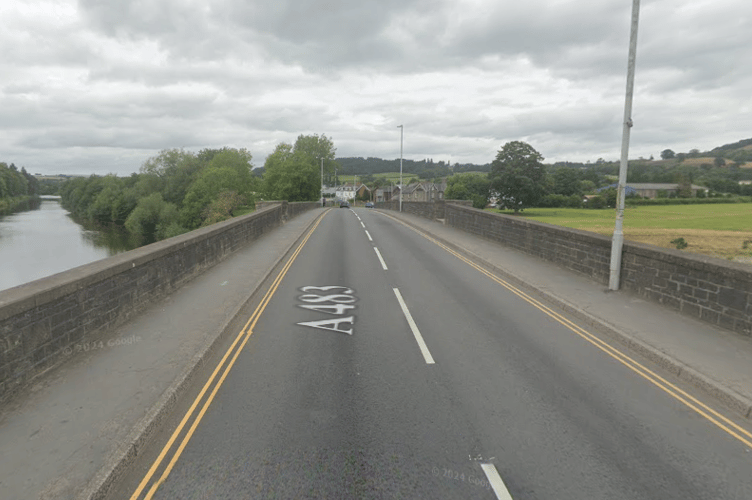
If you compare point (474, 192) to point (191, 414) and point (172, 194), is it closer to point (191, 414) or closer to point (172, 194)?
point (172, 194)

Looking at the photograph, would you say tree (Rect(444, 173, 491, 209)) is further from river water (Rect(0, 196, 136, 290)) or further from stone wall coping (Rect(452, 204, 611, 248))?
stone wall coping (Rect(452, 204, 611, 248))

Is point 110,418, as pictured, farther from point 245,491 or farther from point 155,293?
point 155,293

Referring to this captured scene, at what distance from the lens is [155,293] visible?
884 centimetres

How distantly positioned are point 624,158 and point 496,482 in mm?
8434

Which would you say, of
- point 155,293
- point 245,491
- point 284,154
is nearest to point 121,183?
point 284,154

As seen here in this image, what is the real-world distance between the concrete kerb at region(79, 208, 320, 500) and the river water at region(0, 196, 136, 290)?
32.4 metres

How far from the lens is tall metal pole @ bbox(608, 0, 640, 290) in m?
9.35

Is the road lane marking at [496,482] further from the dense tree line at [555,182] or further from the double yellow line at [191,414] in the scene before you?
the dense tree line at [555,182]

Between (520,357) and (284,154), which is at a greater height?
(284,154)

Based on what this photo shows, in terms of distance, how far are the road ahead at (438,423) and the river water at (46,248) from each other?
33.7 m

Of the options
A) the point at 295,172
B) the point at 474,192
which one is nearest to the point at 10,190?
the point at 295,172

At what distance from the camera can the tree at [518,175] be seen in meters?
73.1

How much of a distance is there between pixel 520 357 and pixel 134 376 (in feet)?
17.5

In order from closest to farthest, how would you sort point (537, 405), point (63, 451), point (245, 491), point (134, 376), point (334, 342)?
point (245, 491)
point (63, 451)
point (537, 405)
point (134, 376)
point (334, 342)
